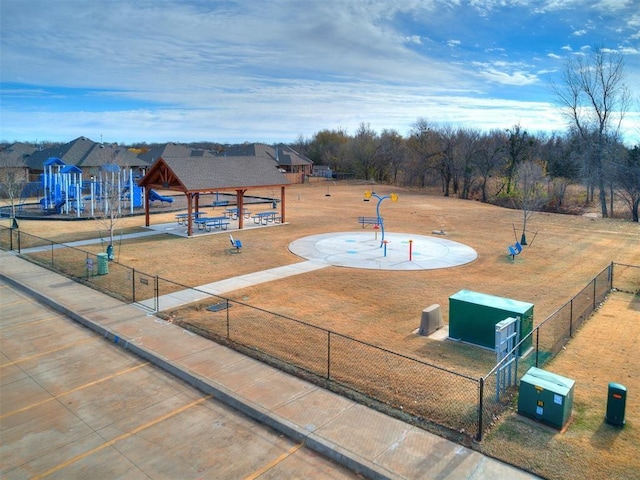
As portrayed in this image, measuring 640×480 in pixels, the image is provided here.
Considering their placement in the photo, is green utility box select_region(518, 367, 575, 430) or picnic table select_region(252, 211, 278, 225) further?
picnic table select_region(252, 211, 278, 225)

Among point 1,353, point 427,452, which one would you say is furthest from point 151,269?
point 427,452

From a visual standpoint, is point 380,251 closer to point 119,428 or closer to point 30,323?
point 30,323

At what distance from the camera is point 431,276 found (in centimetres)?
2227

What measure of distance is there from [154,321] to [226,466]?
816 cm

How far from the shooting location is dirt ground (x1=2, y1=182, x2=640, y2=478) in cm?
1284

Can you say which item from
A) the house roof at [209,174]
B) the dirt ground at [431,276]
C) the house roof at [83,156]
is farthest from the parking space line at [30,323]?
the house roof at [83,156]

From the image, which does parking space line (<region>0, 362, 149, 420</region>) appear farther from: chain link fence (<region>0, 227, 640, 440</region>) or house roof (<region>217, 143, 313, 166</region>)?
house roof (<region>217, 143, 313, 166</region>)

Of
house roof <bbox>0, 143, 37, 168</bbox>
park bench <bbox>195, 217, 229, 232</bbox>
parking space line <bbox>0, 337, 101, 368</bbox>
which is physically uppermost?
house roof <bbox>0, 143, 37, 168</bbox>

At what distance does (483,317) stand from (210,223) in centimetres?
2421

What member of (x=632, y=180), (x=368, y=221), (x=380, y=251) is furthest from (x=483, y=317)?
(x=632, y=180)

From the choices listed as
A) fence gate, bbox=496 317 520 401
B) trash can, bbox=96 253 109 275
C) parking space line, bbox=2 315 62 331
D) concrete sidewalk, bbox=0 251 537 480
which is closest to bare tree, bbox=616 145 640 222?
fence gate, bbox=496 317 520 401

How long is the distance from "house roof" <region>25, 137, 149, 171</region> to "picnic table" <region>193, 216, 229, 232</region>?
93.7ft

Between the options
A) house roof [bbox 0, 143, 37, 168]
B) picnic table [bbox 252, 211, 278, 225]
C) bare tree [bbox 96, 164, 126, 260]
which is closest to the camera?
bare tree [bbox 96, 164, 126, 260]

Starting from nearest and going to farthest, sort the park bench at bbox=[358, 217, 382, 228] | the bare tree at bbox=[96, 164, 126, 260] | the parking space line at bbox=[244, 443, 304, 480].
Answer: the parking space line at bbox=[244, 443, 304, 480] → the bare tree at bbox=[96, 164, 126, 260] → the park bench at bbox=[358, 217, 382, 228]
